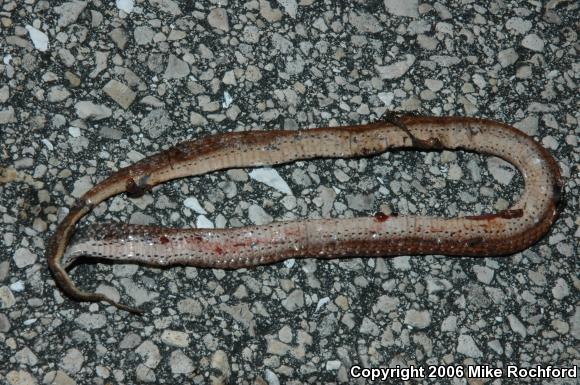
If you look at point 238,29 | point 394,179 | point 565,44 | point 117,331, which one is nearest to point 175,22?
point 238,29

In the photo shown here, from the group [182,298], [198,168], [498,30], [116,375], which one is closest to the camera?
[116,375]

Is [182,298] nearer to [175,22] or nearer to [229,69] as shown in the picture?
[229,69]

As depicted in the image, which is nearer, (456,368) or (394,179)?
(456,368)

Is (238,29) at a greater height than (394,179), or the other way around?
(238,29)

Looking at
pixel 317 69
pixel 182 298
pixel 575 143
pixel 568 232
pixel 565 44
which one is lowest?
pixel 182 298

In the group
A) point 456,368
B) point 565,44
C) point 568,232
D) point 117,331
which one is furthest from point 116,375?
point 565,44

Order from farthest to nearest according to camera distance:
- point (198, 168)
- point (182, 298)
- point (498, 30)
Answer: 1. point (498, 30)
2. point (198, 168)
3. point (182, 298)
